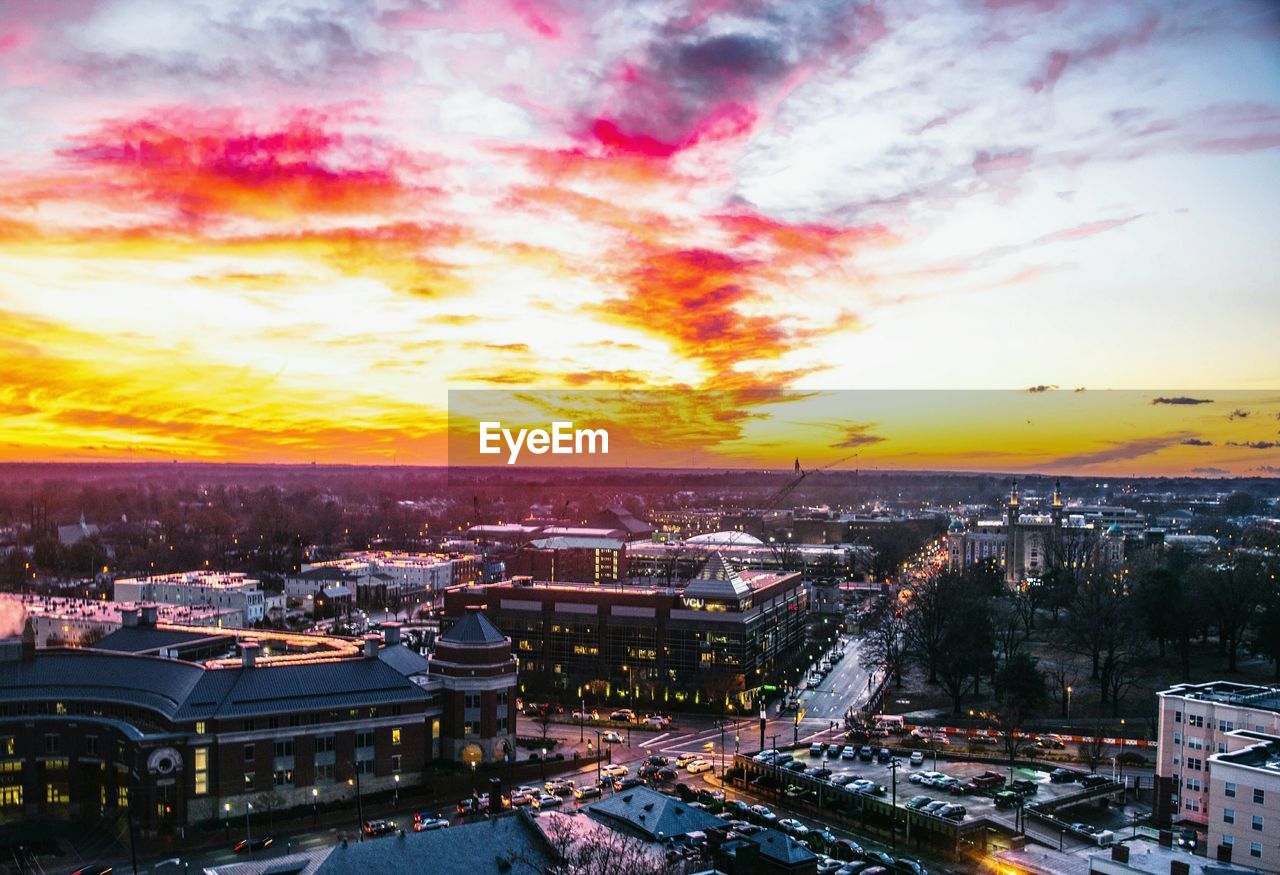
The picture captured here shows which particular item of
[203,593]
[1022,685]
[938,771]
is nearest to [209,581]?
[203,593]

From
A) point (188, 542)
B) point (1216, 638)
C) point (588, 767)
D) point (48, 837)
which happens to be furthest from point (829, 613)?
point (188, 542)

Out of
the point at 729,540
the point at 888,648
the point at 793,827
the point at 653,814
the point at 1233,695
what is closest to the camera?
the point at 653,814

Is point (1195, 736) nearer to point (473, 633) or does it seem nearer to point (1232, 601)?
point (1232, 601)

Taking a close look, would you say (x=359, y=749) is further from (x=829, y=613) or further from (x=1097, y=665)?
(x=829, y=613)

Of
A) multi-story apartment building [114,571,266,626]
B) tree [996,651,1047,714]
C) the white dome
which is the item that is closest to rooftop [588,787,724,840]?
tree [996,651,1047,714]

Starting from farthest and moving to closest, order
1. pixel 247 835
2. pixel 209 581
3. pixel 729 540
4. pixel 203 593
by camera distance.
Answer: pixel 729 540, pixel 209 581, pixel 203 593, pixel 247 835

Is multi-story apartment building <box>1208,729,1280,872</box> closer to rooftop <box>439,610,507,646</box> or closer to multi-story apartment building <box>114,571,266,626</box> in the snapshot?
rooftop <box>439,610,507,646</box>
